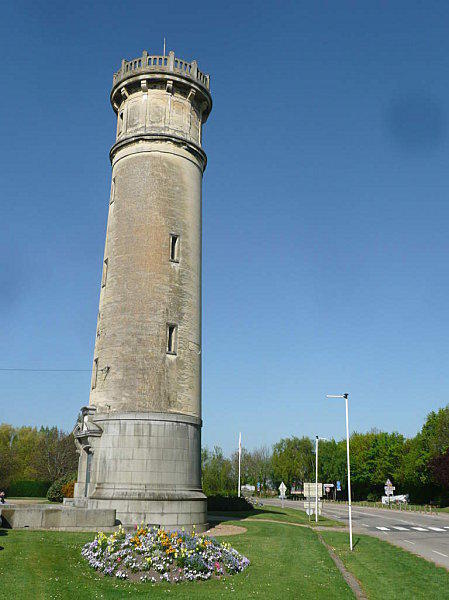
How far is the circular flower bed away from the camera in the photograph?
16.6m

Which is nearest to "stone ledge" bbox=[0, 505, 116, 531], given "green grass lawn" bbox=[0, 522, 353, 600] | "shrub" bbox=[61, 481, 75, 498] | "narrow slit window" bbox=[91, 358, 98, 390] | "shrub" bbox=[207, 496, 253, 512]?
"green grass lawn" bbox=[0, 522, 353, 600]

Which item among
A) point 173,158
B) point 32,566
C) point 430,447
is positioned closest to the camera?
point 32,566

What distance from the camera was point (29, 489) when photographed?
66.9m

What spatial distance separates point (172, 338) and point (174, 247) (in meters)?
5.16

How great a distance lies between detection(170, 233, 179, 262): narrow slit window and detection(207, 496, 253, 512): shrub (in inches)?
966

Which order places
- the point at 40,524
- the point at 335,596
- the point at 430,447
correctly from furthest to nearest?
the point at 430,447 → the point at 40,524 → the point at 335,596

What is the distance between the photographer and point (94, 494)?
2728 centimetres

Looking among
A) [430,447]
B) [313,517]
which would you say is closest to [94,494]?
[313,517]

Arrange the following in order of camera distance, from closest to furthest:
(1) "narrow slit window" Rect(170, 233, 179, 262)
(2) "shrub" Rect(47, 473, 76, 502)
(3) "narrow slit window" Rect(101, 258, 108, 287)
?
1. (1) "narrow slit window" Rect(170, 233, 179, 262)
2. (3) "narrow slit window" Rect(101, 258, 108, 287)
3. (2) "shrub" Rect(47, 473, 76, 502)

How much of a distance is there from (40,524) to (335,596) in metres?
13.9

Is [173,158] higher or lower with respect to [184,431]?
higher

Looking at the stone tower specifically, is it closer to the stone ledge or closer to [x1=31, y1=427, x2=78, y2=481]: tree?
the stone ledge

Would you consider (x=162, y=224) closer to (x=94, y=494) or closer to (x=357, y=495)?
(x=94, y=494)

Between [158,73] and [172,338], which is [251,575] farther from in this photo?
[158,73]
